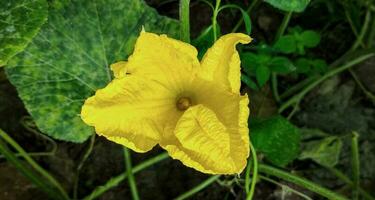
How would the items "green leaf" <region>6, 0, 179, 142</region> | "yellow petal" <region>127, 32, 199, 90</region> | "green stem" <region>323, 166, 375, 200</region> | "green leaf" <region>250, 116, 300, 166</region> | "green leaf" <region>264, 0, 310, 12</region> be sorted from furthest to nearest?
"green stem" <region>323, 166, 375, 200</region> < "green leaf" <region>250, 116, 300, 166</region> < "green leaf" <region>6, 0, 179, 142</region> < "green leaf" <region>264, 0, 310, 12</region> < "yellow petal" <region>127, 32, 199, 90</region>

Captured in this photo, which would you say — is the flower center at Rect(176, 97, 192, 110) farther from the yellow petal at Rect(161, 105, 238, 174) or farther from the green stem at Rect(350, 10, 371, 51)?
the green stem at Rect(350, 10, 371, 51)

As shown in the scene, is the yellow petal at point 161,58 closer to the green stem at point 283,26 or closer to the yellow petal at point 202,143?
the yellow petal at point 202,143

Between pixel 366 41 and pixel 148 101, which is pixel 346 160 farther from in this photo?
pixel 148 101

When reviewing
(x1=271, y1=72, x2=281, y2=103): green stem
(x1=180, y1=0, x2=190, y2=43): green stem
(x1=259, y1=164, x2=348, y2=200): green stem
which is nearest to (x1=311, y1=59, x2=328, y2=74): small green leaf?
(x1=271, y1=72, x2=281, y2=103): green stem

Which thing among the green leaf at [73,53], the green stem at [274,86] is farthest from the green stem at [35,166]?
the green stem at [274,86]

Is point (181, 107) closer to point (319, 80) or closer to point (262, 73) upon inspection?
point (262, 73)

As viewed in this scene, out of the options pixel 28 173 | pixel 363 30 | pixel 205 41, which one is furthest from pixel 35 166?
pixel 363 30

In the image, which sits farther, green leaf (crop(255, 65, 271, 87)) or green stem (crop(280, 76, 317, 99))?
green stem (crop(280, 76, 317, 99))
